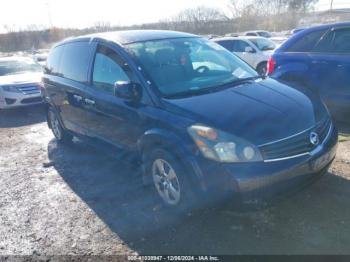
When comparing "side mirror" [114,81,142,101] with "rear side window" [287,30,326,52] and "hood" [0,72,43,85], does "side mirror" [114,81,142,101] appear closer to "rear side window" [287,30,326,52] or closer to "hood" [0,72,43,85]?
"rear side window" [287,30,326,52]

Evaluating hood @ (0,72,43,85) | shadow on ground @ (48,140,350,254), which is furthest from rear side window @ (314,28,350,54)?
hood @ (0,72,43,85)

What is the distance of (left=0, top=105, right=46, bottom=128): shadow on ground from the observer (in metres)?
8.03

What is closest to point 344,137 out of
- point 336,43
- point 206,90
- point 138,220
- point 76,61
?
point 336,43

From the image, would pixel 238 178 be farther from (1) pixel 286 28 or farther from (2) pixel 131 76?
(1) pixel 286 28

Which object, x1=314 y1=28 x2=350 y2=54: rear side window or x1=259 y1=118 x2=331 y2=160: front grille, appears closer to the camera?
x1=259 y1=118 x2=331 y2=160: front grille

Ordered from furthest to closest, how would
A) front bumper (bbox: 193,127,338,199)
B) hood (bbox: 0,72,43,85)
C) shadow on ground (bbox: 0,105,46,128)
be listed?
hood (bbox: 0,72,43,85), shadow on ground (bbox: 0,105,46,128), front bumper (bbox: 193,127,338,199)

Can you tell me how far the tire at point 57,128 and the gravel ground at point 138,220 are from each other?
1.14 meters

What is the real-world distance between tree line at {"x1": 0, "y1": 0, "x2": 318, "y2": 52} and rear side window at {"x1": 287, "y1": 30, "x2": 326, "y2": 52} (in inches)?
1369

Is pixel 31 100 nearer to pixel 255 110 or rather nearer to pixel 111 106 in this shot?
pixel 111 106

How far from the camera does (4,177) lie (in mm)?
4879

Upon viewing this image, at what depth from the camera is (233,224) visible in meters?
3.13

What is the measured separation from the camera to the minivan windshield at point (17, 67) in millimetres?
9711

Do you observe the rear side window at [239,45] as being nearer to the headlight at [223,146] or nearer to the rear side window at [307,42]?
the rear side window at [307,42]

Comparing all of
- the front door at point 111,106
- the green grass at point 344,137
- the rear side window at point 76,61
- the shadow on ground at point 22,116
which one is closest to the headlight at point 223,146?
the front door at point 111,106
